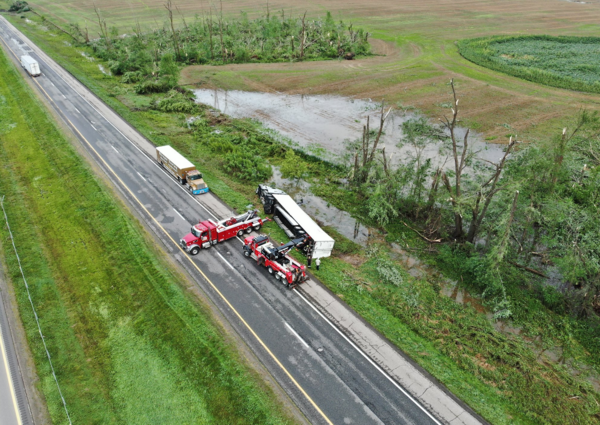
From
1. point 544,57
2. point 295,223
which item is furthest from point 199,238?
point 544,57

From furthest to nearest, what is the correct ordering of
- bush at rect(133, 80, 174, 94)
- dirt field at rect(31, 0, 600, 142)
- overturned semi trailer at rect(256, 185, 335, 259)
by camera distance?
bush at rect(133, 80, 174, 94) < dirt field at rect(31, 0, 600, 142) < overturned semi trailer at rect(256, 185, 335, 259)

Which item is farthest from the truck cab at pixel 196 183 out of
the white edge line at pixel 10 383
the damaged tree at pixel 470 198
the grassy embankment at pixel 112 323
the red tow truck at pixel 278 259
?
the damaged tree at pixel 470 198

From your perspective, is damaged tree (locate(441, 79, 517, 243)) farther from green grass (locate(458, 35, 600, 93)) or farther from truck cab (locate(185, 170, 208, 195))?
green grass (locate(458, 35, 600, 93))

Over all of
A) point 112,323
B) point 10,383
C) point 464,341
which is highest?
point 10,383

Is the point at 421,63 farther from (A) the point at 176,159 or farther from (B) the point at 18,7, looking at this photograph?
(B) the point at 18,7

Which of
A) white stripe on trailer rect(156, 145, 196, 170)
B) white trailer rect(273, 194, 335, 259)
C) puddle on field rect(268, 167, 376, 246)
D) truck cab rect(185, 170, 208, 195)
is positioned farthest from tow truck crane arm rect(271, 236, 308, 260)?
white stripe on trailer rect(156, 145, 196, 170)

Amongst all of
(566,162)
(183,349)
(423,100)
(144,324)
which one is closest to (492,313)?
(566,162)

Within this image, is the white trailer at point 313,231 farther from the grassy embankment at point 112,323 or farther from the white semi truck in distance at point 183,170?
the grassy embankment at point 112,323
